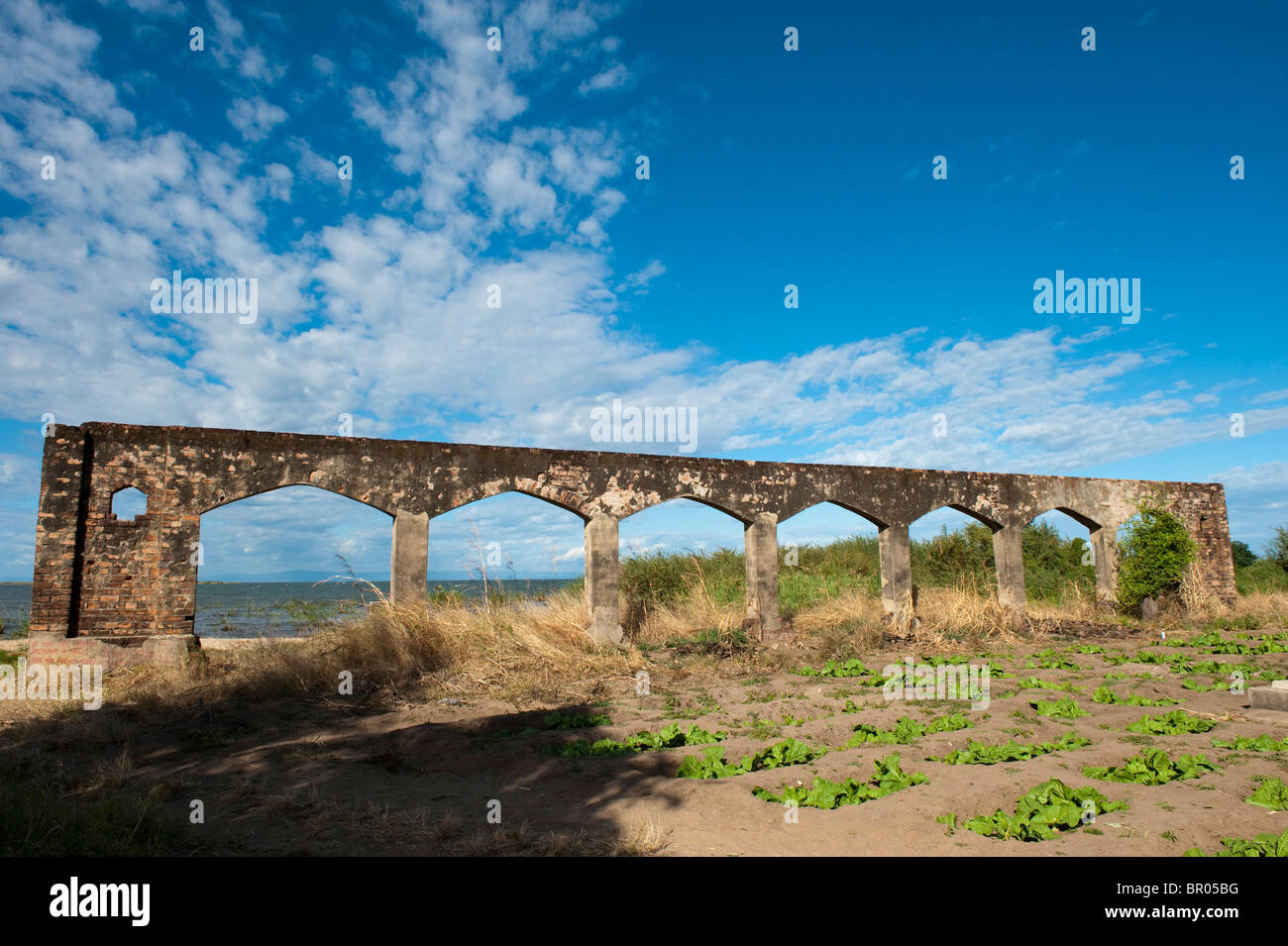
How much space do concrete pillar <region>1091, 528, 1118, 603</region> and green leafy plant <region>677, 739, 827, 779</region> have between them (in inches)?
516

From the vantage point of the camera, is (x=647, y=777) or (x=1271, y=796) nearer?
(x=1271, y=796)

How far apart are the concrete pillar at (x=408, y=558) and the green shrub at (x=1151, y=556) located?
14395 mm

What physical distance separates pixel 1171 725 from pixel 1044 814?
3.04 metres

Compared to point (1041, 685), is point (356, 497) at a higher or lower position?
higher

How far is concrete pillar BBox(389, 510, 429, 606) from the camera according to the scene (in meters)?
10.3

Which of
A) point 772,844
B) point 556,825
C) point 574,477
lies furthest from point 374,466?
point 772,844

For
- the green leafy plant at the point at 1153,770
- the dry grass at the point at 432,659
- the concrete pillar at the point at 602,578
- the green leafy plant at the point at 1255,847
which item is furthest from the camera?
the concrete pillar at the point at 602,578

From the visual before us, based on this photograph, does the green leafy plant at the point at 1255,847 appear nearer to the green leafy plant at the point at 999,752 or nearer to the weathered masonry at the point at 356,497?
the green leafy plant at the point at 999,752

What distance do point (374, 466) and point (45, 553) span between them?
4.00 meters

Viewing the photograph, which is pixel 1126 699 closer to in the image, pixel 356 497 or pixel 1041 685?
pixel 1041 685

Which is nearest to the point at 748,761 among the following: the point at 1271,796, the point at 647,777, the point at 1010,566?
the point at 647,777

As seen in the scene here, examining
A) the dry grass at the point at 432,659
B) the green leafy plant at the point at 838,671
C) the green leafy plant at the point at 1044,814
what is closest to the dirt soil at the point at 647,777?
the green leafy plant at the point at 1044,814

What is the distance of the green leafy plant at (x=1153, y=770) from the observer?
4645 mm

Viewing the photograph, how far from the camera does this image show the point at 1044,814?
3912 millimetres
